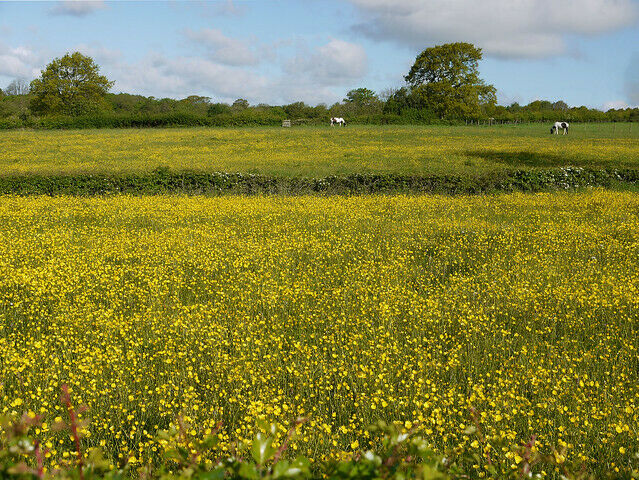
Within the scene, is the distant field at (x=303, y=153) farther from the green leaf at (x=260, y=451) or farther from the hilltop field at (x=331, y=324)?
the green leaf at (x=260, y=451)

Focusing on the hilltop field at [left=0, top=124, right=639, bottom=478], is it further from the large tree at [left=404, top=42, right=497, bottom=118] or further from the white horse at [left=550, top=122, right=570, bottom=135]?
A: the large tree at [left=404, top=42, right=497, bottom=118]

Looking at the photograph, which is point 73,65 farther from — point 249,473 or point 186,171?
point 249,473

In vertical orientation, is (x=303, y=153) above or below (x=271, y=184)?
above

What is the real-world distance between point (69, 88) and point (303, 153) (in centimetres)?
6345

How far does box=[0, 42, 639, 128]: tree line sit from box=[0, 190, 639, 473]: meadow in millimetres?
48943

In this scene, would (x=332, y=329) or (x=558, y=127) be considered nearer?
(x=332, y=329)

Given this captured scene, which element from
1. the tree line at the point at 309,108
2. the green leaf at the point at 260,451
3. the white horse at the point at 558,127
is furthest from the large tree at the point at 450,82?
the green leaf at the point at 260,451

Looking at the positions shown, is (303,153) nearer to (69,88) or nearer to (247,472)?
(247,472)

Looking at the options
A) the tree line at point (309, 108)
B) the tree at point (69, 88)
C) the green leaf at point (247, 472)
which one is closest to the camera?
the green leaf at point (247, 472)

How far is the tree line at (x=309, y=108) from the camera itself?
58750 millimetres

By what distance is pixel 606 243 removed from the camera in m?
10.4

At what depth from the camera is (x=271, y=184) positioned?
60.8 feet

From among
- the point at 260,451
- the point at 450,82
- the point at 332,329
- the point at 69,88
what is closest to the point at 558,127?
the point at 450,82

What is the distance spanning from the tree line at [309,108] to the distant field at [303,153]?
14.6 metres
